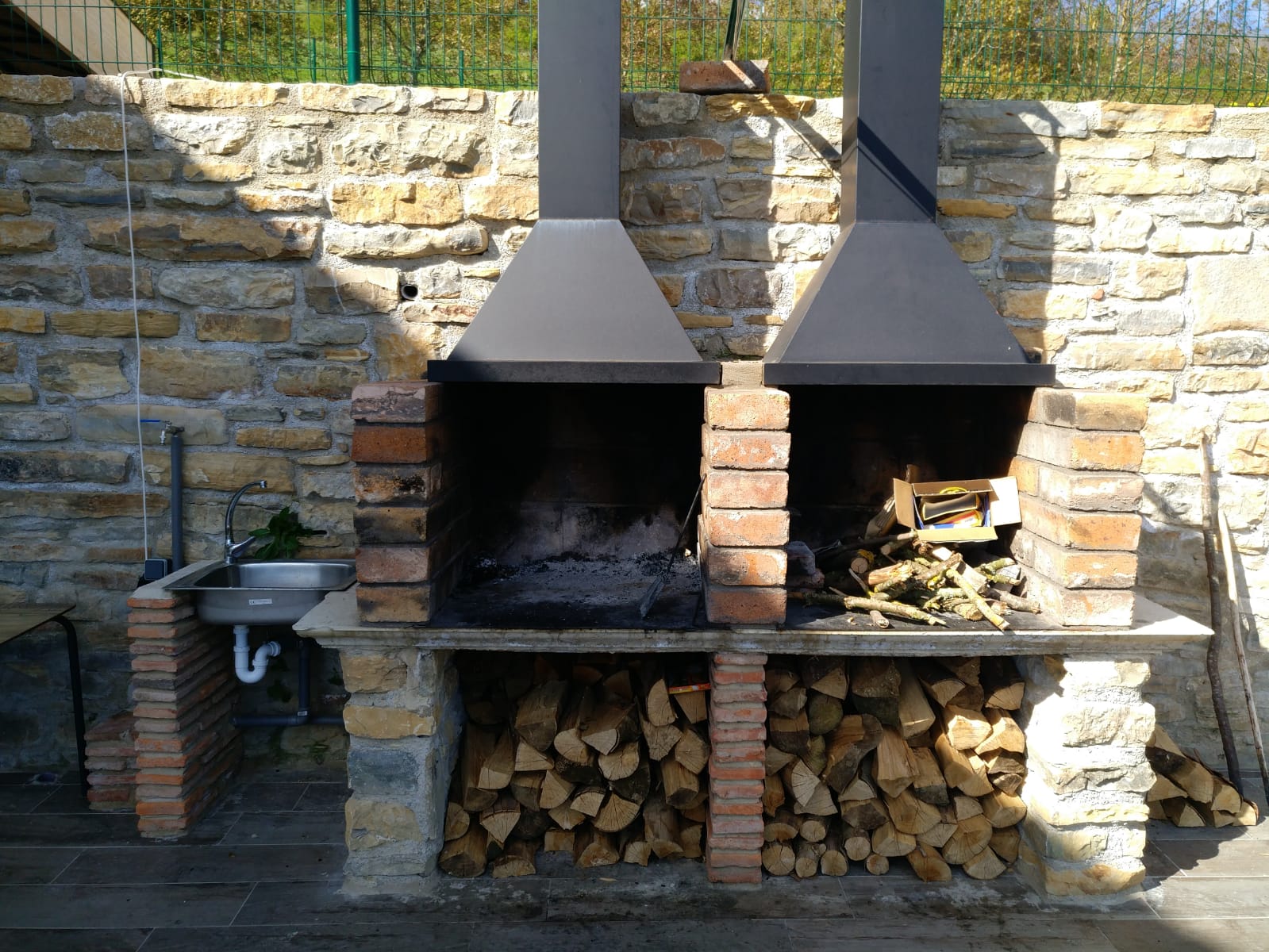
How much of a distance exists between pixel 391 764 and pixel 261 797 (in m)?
1.10

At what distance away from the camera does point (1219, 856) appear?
331cm

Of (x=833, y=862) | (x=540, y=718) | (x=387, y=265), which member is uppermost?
(x=387, y=265)

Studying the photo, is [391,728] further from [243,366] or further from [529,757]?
[243,366]

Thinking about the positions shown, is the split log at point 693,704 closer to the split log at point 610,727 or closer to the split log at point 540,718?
the split log at point 610,727

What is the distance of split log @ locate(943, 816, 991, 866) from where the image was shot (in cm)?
315

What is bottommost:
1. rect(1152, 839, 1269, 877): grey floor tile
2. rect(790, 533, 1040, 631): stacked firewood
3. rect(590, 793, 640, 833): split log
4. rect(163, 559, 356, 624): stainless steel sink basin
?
rect(1152, 839, 1269, 877): grey floor tile

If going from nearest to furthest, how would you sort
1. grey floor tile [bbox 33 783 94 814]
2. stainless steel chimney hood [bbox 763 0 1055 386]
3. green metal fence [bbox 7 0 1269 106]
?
stainless steel chimney hood [bbox 763 0 1055 386] → grey floor tile [bbox 33 783 94 814] → green metal fence [bbox 7 0 1269 106]

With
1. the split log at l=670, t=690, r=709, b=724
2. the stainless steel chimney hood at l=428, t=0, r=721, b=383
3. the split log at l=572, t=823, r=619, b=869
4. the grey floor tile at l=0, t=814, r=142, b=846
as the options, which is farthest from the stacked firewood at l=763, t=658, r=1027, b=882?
the grey floor tile at l=0, t=814, r=142, b=846

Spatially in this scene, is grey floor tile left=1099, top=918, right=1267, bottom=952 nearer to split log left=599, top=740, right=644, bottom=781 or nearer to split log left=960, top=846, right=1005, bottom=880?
split log left=960, top=846, right=1005, bottom=880

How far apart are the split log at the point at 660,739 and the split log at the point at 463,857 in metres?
0.70

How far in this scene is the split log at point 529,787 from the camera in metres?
3.20

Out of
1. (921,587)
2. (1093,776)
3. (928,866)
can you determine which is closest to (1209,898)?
(1093,776)

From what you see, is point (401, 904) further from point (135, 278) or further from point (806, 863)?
point (135, 278)

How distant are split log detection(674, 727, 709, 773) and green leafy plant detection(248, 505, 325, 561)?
72.4 inches
